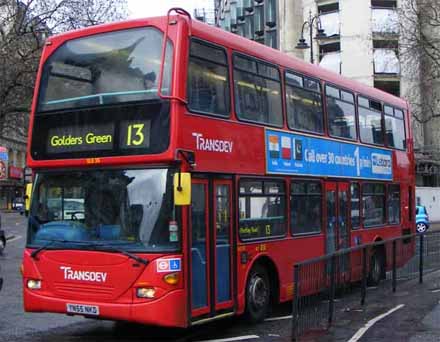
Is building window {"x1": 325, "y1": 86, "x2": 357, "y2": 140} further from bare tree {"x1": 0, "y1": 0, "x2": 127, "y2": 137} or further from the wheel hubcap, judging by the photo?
bare tree {"x1": 0, "y1": 0, "x2": 127, "y2": 137}

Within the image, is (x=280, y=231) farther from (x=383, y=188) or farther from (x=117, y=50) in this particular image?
(x=383, y=188)

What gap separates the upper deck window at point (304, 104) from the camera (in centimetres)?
1112

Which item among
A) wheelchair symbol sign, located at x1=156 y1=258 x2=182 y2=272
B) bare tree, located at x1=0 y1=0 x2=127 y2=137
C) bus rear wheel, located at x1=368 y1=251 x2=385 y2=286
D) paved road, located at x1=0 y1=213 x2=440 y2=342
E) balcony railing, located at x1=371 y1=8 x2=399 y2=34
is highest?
balcony railing, located at x1=371 y1=8 x2=399 y2=34

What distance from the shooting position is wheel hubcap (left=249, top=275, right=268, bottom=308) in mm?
9789

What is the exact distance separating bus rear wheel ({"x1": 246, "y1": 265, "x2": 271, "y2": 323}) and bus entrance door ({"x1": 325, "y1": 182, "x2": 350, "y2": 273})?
2486mm

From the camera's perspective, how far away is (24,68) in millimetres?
29812

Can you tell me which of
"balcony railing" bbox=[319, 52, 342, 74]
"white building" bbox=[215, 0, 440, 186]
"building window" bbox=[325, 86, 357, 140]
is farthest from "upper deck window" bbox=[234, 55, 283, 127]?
"balcony railing" bbox=[319, 52, 342, 74]

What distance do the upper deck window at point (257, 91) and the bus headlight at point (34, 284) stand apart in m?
3.69

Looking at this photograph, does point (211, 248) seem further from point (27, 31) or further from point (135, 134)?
point (27, 31)

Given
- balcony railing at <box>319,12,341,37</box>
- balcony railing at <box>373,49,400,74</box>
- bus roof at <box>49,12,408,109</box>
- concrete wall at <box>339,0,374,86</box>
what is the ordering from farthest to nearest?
balcony railing at <box>319,12,341,37</box>
concrete wall at <box>339,0,374,86</box>
balcony railing at <box>373,49,400,74</box>
bus roof at <box>49,12,408,109</box>

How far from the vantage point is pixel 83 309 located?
8.20 metres

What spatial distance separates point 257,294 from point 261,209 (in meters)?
1.31

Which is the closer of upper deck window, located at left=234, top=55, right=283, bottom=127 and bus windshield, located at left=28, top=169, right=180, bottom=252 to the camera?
bus windshield, located at left=28, top=169, right=180, bottom=252

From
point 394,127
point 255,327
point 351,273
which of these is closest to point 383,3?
point 394,127
